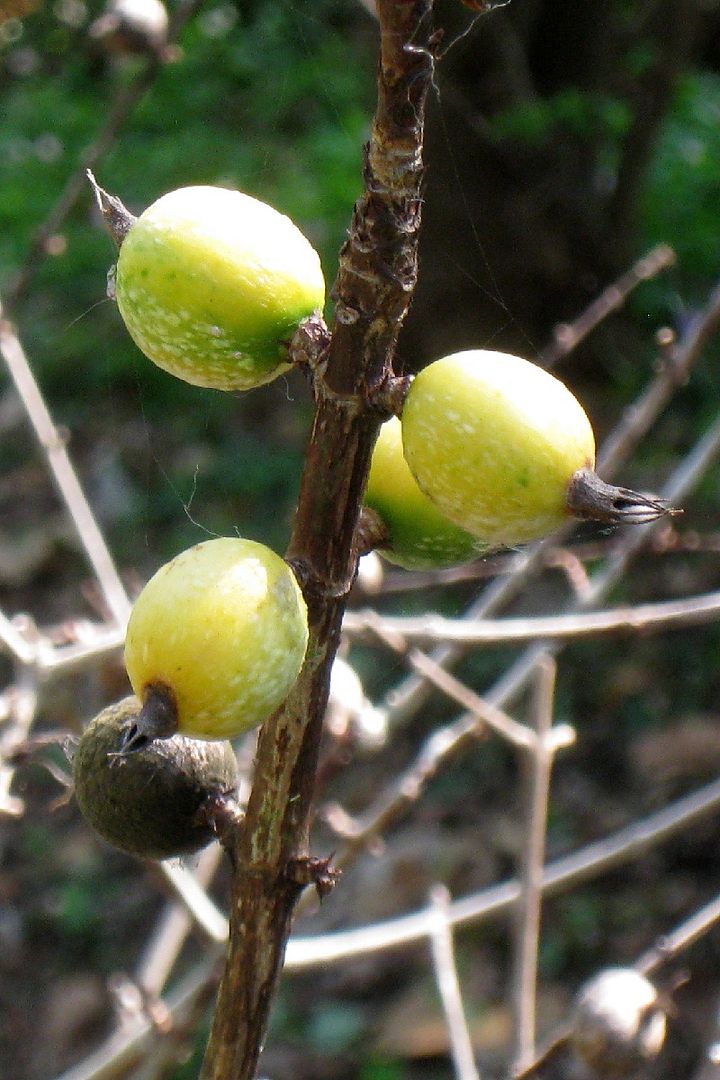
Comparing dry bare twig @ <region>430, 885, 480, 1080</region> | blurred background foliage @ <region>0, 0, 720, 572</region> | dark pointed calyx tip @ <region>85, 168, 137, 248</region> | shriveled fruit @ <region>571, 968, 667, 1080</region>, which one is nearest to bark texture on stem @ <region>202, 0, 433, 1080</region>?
dark pointed calyx tip @ <region>85, 168, 137, 248</region>

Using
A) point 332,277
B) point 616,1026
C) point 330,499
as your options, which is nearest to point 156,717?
point 330,499

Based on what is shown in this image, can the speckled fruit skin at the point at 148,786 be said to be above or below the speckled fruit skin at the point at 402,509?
below

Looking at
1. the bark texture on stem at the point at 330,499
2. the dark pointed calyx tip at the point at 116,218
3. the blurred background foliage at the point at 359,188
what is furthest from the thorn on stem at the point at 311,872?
the blurred background foliage at the point at 359,188

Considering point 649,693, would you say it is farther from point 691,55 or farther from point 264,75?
point 264,75

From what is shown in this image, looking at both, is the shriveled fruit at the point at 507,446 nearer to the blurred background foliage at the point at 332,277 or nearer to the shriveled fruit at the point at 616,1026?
the shriveled fruit at the point at 616,1026

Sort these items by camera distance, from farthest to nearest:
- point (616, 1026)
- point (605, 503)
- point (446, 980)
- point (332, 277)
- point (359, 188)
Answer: point (359, 188)
point (332, 277)
point (446, 980)
point (616, 1026)
point (605, 503)

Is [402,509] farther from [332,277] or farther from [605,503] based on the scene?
[332,277]

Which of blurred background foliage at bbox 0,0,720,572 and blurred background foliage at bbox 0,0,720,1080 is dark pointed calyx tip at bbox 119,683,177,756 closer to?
blurred background foliage at bbox 0,0,720,1080
